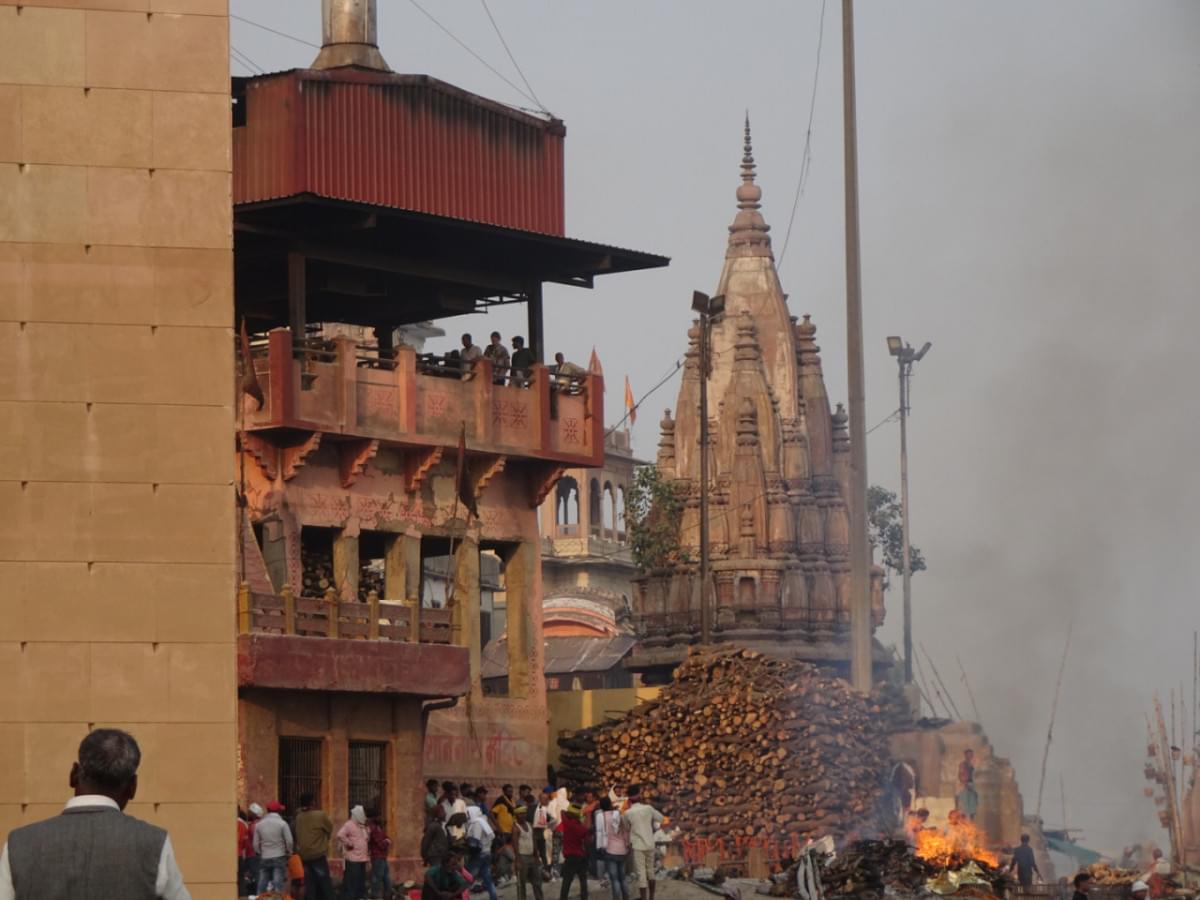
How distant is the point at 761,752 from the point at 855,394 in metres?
6.03

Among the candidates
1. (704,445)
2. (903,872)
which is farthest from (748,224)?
(903,872)

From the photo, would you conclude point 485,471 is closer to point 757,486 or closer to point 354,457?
point 354,457

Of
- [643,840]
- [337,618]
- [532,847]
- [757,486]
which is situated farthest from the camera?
[757,486]

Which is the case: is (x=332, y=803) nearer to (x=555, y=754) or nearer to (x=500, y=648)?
(x=555, y=754)

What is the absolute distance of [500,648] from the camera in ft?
235

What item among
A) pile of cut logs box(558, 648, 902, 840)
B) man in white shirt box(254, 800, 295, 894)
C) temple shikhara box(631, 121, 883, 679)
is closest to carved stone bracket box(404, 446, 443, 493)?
pile of cut logs box(558, 648, 902, 840)

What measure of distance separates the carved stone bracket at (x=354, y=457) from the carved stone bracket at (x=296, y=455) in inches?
38.6

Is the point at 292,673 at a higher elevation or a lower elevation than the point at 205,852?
higher

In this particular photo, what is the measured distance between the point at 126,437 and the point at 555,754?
26269mm

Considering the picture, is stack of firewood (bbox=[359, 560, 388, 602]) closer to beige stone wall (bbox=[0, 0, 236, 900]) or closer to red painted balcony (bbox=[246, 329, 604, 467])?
red painted balcony (bbox=[246, 329, 604, 467])

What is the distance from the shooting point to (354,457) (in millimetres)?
41875

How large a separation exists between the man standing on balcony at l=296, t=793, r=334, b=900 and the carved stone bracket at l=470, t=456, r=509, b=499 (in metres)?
15.4

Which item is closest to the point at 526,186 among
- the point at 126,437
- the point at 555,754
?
the point at 555,754

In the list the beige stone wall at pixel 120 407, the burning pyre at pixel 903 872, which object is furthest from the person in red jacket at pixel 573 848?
the beige stone wall at pixel 120 407
